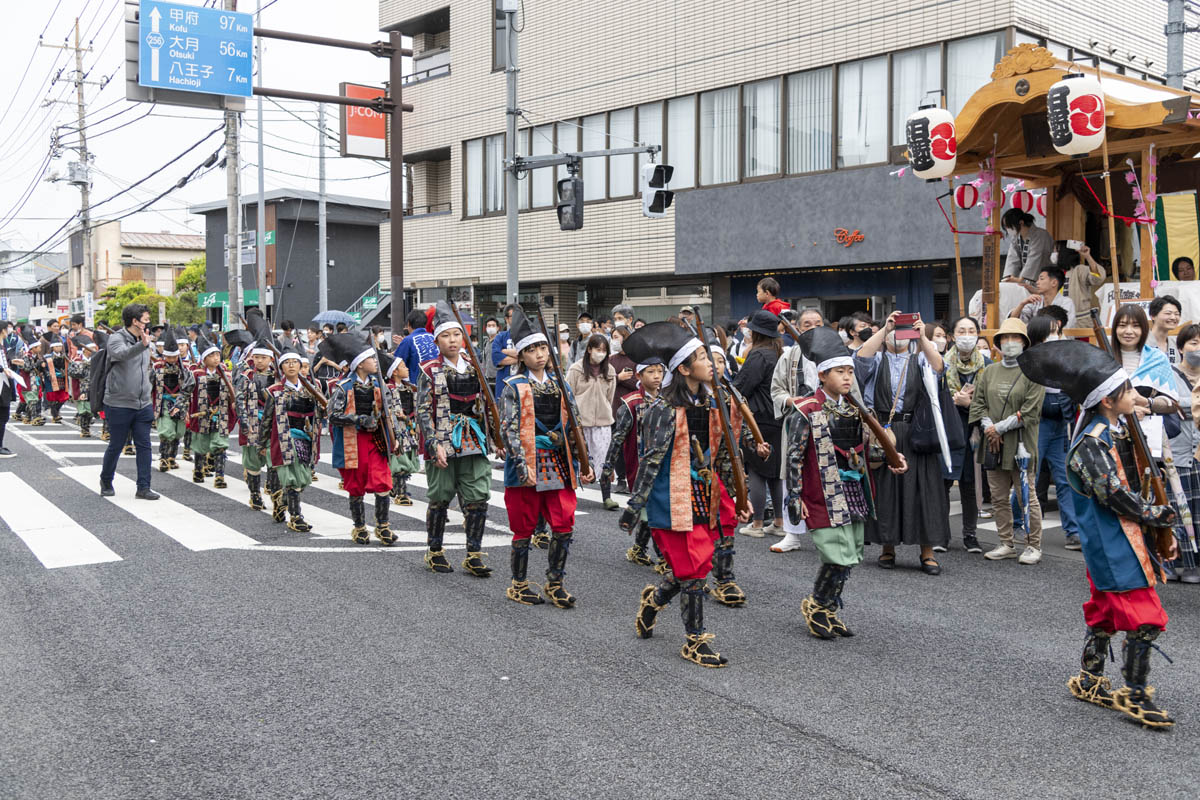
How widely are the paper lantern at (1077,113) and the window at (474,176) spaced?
1911 cm

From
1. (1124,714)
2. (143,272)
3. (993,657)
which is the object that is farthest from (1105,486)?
(143,272)

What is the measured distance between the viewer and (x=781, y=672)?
17.8ft

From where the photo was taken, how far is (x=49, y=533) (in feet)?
30.4

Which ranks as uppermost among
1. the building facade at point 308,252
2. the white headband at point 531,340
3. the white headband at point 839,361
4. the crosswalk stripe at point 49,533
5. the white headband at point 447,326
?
the building facade at point 308,252

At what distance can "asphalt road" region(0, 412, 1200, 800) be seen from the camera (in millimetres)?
4113

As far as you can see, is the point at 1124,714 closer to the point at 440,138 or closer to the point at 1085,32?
the point at 1085,32

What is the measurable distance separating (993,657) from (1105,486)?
1429 mm

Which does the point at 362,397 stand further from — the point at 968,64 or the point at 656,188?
the point at 968,64

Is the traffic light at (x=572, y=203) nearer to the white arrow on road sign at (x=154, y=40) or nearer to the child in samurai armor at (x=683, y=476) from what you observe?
the white arrow on road sign at (x=154, y=40)

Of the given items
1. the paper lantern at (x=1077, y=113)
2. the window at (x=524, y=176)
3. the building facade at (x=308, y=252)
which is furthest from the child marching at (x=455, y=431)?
the building facade at (x=308, y=252)

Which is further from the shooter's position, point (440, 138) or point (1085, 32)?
point (440, 138)

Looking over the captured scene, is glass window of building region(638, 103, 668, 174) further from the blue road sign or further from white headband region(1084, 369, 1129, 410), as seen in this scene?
white headband region(1084, 369, 1129, 410)

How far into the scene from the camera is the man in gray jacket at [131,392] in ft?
37.0

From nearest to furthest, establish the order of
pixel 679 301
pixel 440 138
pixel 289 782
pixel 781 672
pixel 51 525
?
pixel 289 782 < pixel 781 672 < pixel 51 525 < pixel 679 301 < pixel 440 138
